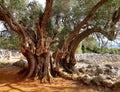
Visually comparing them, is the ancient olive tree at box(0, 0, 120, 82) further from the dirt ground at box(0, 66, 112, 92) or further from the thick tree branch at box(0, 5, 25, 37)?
the dirt ground at box(0, 66, 112, 92)

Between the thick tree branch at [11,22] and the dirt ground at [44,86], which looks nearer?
the dirt ground at [44,86]

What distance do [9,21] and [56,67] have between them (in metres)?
2.62

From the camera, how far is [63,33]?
1152 cm

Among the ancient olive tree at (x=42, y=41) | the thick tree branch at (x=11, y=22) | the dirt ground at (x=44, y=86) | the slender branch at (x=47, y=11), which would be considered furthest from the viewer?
the thick tree branch at (x=11, y=22)

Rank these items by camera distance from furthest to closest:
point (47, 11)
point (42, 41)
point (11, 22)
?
point (11, 22) → point (42, 41) → point (47, 11)

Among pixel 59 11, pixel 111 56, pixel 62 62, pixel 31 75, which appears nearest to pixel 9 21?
pixel 31 75

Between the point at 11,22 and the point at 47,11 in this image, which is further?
the point at 11,22

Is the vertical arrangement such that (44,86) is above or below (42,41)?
below

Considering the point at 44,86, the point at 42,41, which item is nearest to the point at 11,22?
the point at 42,41

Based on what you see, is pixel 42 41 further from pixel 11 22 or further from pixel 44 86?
pixel 44 86

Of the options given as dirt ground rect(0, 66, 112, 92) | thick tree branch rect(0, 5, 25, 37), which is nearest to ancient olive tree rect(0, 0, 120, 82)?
thick tree branch rect(0, 5, 25, 37)

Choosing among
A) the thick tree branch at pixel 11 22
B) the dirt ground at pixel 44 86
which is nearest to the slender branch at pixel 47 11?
the thick tree branch at pixel 11 22

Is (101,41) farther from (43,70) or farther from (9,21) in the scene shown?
(9,21)

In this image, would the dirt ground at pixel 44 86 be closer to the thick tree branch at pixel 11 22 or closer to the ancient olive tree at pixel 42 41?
the ancient olive tree at pixel 42 41
